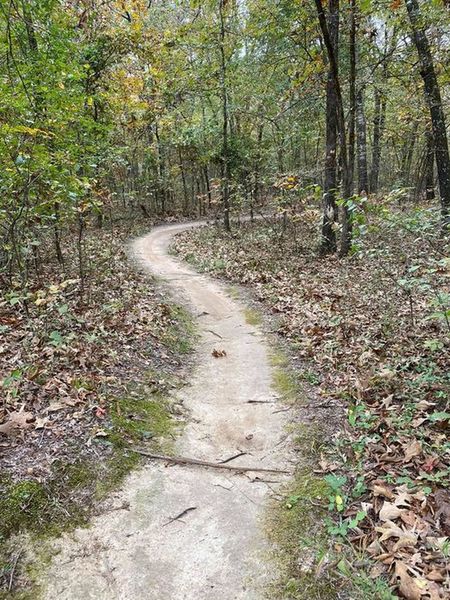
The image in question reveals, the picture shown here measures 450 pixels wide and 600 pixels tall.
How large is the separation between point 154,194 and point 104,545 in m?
27.3

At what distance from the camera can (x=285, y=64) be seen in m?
13.8

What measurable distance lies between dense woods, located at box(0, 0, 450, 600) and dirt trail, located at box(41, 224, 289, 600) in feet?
1.67

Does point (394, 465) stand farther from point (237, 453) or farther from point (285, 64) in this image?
point (285, 64)

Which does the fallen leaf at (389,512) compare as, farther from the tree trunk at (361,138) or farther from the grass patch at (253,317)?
the tree trunk at (361,138)

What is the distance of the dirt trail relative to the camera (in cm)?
283

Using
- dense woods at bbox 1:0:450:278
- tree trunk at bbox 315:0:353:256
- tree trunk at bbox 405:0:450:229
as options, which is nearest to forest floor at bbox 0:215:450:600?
dense woods at bbox 1:0:450:278

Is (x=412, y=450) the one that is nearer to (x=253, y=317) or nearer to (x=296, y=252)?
(x=253, y=317)

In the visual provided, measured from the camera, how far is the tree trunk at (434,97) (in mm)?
9633

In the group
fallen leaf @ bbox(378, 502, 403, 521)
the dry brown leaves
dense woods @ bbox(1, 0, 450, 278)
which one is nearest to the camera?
fallen leaf @ bbox(378, 502, 403, 521)

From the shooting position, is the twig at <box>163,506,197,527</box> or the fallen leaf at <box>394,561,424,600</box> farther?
the twig at <box>163,506,197,527</box>

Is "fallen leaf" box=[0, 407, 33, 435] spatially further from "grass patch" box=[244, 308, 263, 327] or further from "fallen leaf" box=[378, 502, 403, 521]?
"grass patch" box=[244, 308, 263, 327]

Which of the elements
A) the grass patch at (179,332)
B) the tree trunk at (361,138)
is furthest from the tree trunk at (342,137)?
the grass patch at (179,332)

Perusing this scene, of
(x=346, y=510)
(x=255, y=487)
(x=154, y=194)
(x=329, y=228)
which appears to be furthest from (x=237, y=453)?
(x=154, y=194)

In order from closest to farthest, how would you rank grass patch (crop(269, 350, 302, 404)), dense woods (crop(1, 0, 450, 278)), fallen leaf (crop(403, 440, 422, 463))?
fallen leaf (crop(403, 440, 422, 463)), grass patch (crop(269, 350, 302, 404)), dense woods (crop(1, 0, 450, 278))
